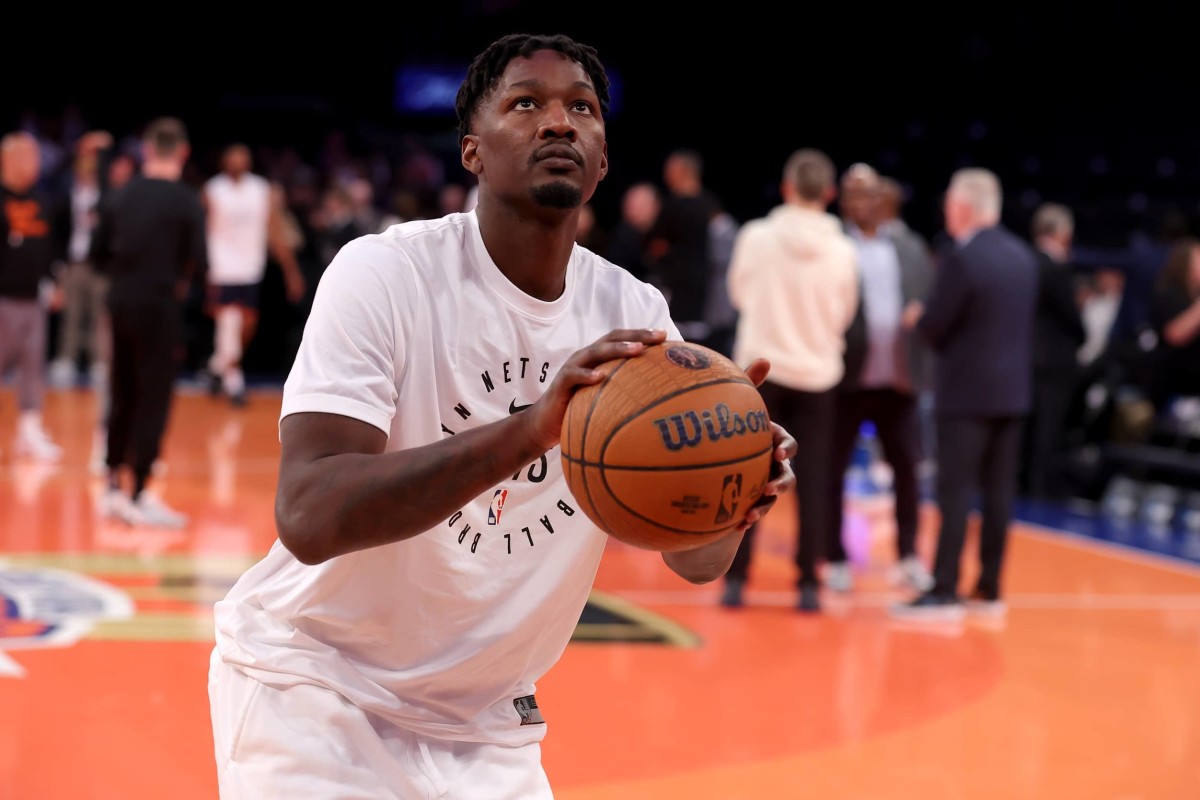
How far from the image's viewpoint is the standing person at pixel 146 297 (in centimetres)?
771

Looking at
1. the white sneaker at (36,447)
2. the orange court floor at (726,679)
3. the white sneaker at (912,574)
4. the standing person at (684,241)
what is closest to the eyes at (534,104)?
the orange court floor at (726,679)

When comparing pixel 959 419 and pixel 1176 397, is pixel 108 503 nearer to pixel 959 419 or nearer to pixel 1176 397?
pixel 959 419

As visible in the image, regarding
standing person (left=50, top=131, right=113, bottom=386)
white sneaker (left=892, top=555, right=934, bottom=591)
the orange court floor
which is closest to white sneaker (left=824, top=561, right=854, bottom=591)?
the orange court floor

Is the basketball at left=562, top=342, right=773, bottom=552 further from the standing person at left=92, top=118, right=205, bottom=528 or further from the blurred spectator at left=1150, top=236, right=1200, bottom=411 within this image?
the blurred spectator at left=1150, top=236, right=1200, bottom=411

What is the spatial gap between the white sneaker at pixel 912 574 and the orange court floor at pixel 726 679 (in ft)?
0.40

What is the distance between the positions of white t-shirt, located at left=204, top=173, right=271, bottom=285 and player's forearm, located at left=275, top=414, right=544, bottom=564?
34.6 feet

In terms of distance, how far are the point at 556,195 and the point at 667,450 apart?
487 millimetres

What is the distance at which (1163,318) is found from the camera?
31.2 ft

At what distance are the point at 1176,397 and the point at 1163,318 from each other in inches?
39.2

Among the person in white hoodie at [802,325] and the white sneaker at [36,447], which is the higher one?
the person in white hoodie at [802,325]

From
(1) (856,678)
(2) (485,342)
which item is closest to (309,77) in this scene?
(1) (856,678)

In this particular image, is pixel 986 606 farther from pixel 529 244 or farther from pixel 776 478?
pixel 529 244

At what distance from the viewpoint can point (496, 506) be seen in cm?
247

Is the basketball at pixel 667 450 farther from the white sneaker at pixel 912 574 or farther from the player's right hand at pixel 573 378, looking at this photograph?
the white sneaker at pixel 912 574
